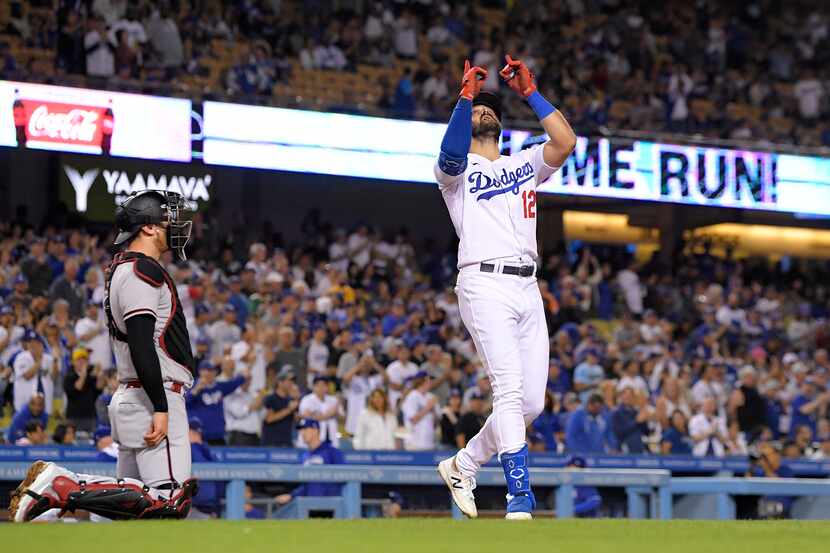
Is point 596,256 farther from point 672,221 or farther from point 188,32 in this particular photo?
point 188,32

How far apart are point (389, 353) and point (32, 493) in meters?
10.7

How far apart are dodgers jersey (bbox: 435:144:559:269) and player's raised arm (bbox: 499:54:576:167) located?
0.18m

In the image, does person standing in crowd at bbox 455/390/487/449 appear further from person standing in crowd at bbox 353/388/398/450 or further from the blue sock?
the blue sock

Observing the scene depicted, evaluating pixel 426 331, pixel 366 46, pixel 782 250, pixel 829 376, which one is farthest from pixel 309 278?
pixel 782 250

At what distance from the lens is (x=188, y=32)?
19.5 m

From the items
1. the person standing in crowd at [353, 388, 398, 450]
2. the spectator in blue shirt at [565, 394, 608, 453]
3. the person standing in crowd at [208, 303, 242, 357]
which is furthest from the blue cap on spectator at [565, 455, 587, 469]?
the person standing in crowd at [208, 303, 242, 357]

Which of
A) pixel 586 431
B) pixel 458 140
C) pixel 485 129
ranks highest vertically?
pixel 485 129

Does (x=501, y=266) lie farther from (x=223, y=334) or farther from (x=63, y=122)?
(x=63, y=122)

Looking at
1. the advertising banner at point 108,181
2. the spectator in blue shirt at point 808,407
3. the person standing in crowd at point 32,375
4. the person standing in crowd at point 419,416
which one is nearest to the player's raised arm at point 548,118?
the person standing in crowd at point 32,375

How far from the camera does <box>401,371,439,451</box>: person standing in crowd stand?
46.3 ft

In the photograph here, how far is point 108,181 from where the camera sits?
19.2 meters

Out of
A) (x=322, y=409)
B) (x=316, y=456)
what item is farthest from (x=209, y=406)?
(x=316, y=456)

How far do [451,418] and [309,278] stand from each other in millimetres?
4226

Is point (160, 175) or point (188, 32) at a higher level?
point (188, 32)
